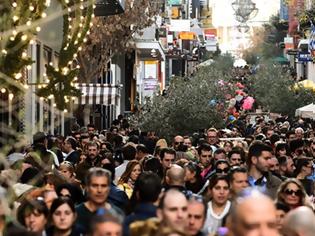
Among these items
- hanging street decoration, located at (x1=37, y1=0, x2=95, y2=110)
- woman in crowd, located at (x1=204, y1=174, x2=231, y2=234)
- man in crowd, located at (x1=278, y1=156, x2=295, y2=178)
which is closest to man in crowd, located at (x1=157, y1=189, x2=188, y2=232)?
woman in crowd, located at (x1=204, y1=174, x2=231, y2=234)

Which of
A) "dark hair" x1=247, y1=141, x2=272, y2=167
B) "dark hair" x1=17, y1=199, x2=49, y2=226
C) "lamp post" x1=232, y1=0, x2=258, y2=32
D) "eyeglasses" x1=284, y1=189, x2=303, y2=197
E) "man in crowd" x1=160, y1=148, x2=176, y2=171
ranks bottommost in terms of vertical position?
"man in crowd" x1=160, y1=148, x2=176, y2=171

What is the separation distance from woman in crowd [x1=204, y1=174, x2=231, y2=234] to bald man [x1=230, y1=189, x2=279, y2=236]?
11.5 ft

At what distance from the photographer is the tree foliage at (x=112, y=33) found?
3428 centimetres

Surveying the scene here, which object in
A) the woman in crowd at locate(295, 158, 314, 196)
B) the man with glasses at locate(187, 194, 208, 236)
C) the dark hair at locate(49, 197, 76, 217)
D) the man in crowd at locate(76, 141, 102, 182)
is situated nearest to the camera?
the man with glasses at locate(187, 194, 208, 236)

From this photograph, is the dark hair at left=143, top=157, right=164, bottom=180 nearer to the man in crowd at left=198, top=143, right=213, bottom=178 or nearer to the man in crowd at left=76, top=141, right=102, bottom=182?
the man in crowd at left=76, top=141, right=102, bottom=182

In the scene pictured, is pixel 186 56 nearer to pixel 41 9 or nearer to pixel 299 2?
pixel 299 2

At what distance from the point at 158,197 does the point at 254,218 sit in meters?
3.59

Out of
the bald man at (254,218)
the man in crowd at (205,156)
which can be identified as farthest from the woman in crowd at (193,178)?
the bald man at (254,218)

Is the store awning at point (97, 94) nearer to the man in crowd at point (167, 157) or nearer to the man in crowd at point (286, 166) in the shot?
the man in crowd at point (167, 157)

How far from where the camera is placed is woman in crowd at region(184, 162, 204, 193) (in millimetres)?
13047

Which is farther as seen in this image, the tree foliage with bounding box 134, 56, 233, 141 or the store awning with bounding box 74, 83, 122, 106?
the store awning with bounding box 74, 83, 122, 106

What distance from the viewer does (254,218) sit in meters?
5.86

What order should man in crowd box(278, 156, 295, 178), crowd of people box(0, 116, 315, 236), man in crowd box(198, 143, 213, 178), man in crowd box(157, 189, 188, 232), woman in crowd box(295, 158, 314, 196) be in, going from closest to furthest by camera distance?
crowd of people box(0, 116, 315, 236) < man in crowd box(157, 189, 188, 232) < woman in crowd box(295, 158, 314, 196) < man in crowd box(278, 156, 295, 178) < man in crowd box(198, 143, 213, 178)

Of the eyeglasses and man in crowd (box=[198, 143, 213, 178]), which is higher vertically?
the eyeglasses
